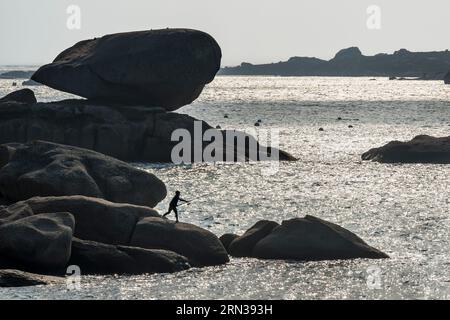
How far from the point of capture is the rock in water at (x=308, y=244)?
23.6 m

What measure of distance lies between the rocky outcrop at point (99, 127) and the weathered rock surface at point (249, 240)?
779 inches

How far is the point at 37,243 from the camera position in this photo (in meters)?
21.1

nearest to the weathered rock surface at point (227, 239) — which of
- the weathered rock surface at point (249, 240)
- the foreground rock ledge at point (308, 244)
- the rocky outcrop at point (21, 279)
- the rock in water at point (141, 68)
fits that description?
the weathered rock surface at point (249, 240)

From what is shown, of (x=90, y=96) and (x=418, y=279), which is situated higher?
(x=90, y=96)

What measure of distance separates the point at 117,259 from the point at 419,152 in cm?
2913

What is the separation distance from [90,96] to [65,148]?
62.7 feet

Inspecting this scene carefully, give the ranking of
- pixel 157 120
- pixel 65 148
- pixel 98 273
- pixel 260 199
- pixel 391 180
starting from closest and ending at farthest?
1. pixel 98 273
2. pixel 65 148
3. pixel 260 199
4. pixel 391 180
5. pixel 157 120

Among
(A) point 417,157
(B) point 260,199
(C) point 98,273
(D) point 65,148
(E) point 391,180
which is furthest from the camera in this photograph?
(A) point 417,157

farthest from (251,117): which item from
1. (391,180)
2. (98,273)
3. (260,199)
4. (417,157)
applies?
(98,273)

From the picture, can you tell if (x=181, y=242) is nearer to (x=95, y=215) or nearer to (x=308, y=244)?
(x=95, y=215)

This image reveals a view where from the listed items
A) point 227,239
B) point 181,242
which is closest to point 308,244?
point 227,239
